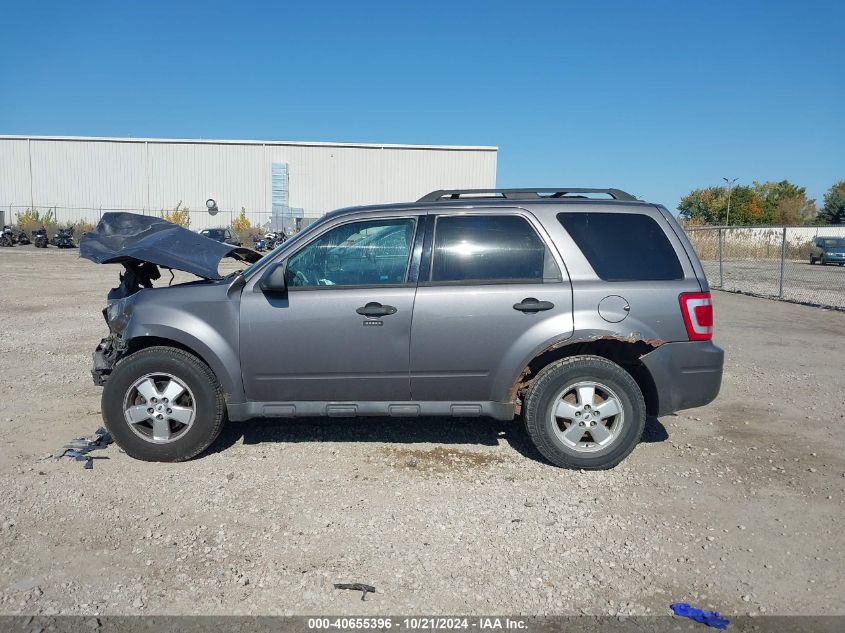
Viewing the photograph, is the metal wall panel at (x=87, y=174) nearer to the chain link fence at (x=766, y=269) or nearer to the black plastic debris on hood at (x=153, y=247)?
the chain link fence at (x=766, y=269)

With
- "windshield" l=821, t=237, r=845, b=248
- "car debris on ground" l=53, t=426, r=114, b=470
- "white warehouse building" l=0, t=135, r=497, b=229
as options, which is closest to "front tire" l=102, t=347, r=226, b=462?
"car debris on ground" l=53, t=426, r=114, b=470

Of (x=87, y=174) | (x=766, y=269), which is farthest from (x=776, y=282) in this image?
(x=87, y=174)

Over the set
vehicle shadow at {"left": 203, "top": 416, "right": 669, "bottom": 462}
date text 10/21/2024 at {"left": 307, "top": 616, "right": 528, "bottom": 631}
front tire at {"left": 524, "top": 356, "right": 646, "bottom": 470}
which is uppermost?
front tire at {"left": 524, "top": 356, "right": 646, "bottom": 470}

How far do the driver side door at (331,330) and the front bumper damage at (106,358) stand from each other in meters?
1.07

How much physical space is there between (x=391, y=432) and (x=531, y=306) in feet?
5.54

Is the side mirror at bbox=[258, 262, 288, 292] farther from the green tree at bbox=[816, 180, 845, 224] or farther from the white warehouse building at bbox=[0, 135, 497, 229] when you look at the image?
the green tree at bbox=[816, 180, 845, 224]

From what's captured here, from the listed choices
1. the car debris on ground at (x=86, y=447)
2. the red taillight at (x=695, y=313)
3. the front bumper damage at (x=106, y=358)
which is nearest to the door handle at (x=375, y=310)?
the front bumper damage at (x=106, y=358)

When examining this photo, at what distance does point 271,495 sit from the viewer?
414 cm

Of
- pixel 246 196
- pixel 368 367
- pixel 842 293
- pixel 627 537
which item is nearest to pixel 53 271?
pixel 368 367

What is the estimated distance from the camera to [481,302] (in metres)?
4.47

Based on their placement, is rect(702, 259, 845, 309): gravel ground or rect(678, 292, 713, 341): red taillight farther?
rect(702, 259, 845, 309): gravel ground

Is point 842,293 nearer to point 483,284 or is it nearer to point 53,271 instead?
point 483,284

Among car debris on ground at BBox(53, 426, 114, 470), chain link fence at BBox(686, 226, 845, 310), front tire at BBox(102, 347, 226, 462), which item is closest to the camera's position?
front tire at BBox(102, 347, 226, 462)

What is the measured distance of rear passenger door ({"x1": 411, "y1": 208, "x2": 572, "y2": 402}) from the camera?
4.46 m
